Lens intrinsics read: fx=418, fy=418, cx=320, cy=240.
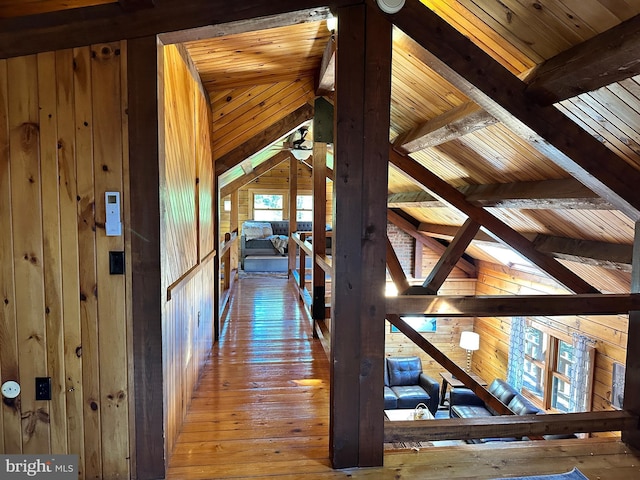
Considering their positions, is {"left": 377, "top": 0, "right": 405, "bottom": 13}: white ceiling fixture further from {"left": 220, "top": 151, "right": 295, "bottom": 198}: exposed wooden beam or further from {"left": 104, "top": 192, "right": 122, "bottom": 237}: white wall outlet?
{"left": 220, "top": 151, "right": 295, "bottom": 198}: exposed wooden beam

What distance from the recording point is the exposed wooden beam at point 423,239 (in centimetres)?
903

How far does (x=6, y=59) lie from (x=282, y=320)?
3.94 metres

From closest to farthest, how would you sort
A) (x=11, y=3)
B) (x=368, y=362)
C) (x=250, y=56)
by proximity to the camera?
(x=11, y=3)
(x=368, y=362)
(x=250, y=56)

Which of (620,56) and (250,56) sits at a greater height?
(250,56)

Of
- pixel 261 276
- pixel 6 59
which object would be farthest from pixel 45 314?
pixel 261 276

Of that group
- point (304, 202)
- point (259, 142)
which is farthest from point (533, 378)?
point (304, 202)

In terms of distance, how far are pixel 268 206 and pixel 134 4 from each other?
33.1 ft

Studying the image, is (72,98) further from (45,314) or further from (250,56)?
(250,56)

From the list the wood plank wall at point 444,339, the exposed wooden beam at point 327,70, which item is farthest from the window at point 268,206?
the exposed wooden beam at point 327,70

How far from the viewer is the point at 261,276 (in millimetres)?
8805

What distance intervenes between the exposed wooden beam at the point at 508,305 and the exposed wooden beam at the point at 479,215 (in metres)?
2.57

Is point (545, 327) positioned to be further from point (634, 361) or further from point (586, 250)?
point (634, 361)

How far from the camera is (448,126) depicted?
10.5ft

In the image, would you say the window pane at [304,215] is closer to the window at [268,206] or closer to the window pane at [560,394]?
the window at [268,206]
